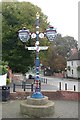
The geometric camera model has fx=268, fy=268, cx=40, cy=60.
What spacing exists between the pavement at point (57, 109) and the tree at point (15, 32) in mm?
14050

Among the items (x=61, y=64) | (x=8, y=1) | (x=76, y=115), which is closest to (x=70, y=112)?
(x=76, y=115)

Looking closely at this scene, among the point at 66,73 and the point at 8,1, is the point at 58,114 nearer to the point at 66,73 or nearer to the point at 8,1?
the point at 8,1

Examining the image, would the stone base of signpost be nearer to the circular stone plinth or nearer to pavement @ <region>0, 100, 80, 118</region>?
the circular stone plinth

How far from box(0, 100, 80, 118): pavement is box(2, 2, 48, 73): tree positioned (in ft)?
46.1

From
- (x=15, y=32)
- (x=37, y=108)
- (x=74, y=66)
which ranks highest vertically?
(x=15, y=32)

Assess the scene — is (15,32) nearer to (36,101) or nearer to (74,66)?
(36,101)

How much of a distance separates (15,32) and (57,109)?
676 inches

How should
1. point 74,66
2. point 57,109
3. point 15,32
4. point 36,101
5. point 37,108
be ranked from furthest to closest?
point 74,66, point 15,32, point 57,109, point 36,101, point 37,108

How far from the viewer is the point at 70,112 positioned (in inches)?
542

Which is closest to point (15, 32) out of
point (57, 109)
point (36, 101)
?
point (57, 109)

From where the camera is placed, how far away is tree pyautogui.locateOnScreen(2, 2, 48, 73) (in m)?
30.5

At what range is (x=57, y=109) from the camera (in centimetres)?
1457

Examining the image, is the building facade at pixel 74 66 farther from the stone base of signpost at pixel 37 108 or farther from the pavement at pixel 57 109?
the stone base of signpost at pixel 37 108

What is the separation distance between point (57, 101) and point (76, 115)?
14.8 ft
